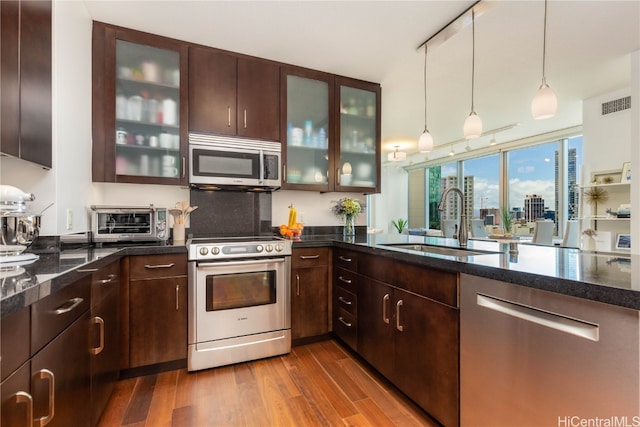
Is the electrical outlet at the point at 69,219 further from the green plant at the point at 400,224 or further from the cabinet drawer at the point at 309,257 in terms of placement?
the green plant at the point at 400,224

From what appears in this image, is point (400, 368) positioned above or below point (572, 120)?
below

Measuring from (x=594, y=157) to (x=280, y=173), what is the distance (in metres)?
4.28

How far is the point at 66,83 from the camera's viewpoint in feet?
5.77

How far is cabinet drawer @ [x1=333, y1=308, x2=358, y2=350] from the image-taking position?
2.26 m

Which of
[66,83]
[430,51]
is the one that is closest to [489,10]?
[430,51]

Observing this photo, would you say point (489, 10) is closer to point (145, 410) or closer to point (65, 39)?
point (65, 39)

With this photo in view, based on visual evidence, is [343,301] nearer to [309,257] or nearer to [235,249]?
[309,257]

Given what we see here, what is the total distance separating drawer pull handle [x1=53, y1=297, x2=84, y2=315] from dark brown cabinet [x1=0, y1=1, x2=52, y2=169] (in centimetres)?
67

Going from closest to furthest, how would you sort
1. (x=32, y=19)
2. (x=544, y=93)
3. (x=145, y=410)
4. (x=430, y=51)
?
(x=32, y=19) < (x=145, y=410) < (x=544, y=93) < (x=430, y=51)

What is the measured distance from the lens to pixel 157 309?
204 cm

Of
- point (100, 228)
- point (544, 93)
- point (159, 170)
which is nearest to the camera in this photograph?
point (544, 93)

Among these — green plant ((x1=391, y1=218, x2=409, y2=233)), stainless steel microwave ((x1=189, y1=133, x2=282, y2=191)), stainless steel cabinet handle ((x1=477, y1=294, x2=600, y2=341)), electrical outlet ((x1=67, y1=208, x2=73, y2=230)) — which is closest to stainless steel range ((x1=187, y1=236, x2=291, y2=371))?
stainless steel microwave ((x1=189, y1=133, x2=282, y2=191))

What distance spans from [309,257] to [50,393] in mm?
1741

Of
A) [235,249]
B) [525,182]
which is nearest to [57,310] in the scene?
[235,249]
